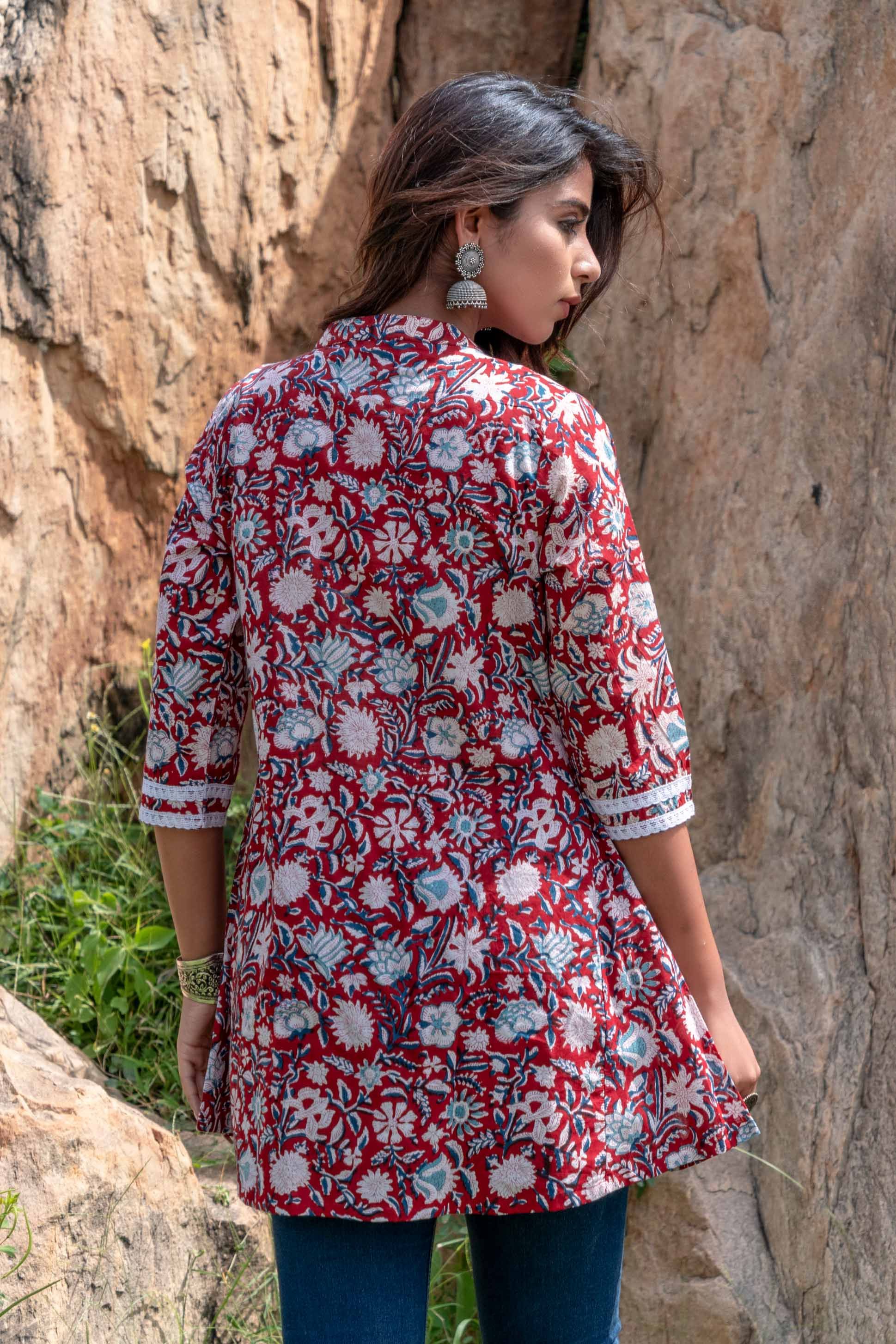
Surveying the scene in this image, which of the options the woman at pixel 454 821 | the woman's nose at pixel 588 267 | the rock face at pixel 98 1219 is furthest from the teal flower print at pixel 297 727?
the rock face at pixel 98 1219

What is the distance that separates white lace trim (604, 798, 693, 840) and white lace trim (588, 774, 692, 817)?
0.05 feet

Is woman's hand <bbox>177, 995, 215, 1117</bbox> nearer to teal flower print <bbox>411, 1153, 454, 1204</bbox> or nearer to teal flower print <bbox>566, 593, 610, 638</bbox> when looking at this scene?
teal flower print <bbox>411, 1153, 454, 1204</bbox>

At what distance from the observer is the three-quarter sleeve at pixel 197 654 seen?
1318mm

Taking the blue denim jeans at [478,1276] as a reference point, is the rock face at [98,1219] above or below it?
below

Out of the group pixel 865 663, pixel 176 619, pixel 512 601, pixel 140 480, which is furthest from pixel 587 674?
pixel 140 480

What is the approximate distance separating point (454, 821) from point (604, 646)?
0.22m

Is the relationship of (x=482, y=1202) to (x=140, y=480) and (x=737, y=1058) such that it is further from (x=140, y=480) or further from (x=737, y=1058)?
(x=140, y=480)

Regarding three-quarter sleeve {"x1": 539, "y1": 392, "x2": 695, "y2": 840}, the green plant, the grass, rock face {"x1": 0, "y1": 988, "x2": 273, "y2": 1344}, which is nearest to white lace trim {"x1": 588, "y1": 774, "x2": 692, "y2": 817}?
three-quarter sleeve {"x1": 539, "y1": 392, "x2": 695, "y2": 840}

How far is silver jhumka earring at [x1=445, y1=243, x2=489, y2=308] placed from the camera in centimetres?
130

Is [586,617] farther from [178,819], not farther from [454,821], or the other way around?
[178,819]

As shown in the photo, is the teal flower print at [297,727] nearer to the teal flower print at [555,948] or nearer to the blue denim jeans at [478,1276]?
the teal flower print at [555,948]

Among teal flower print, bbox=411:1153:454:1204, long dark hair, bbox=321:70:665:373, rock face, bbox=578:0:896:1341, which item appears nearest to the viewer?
teal flower print, bbox=411:1153:454:1204

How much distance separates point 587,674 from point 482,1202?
507 millimetres

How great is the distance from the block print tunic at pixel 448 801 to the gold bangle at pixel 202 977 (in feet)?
0.56
